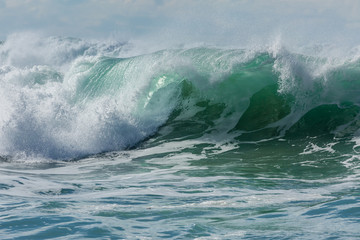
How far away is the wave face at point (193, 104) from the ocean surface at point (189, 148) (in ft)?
0.09

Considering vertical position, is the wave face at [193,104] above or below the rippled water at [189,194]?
above

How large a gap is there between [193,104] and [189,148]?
1861 millimetres

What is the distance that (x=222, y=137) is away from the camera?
34.7 ft

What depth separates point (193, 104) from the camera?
11633mm

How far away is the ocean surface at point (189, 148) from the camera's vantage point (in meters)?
4.65

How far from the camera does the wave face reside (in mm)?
10195

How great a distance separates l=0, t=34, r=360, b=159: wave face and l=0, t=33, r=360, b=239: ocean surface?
0.03m

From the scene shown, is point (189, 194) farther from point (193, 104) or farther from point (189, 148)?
point (193, 104)

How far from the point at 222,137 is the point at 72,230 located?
21.5 feet

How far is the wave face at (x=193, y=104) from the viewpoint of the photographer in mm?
10195

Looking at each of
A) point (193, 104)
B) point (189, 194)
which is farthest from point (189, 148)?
point (189, 194)

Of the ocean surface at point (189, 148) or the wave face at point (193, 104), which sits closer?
the ocean surface at point (189, 148)

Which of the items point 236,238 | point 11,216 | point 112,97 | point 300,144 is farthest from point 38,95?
point 236,238

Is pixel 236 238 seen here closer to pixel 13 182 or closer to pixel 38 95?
pixel 13 182
